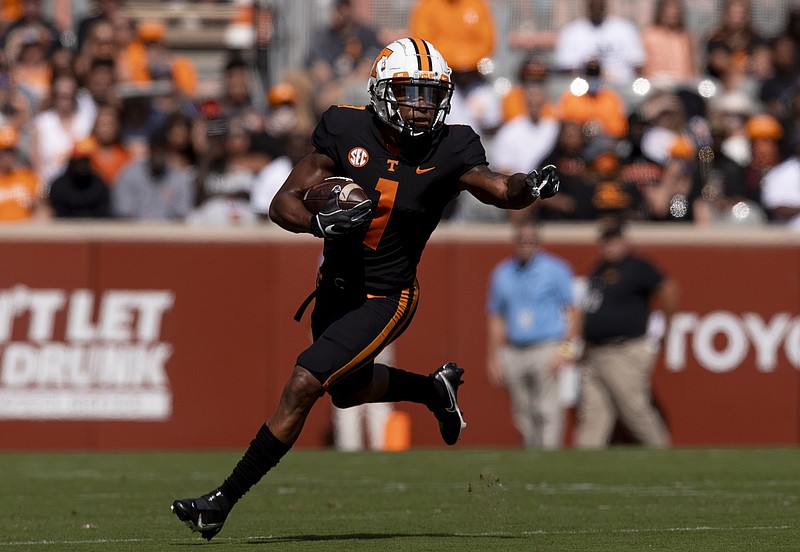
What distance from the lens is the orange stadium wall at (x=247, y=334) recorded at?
48.8 feet

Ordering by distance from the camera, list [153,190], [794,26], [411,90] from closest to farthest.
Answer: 1. [411,90]
2. [153,190]
3. [794,26]

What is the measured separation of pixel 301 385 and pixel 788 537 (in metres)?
2.19

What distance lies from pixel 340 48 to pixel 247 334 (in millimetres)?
3996

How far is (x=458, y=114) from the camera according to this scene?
1599 centimetres

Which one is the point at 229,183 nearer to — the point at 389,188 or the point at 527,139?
the point at 527,139

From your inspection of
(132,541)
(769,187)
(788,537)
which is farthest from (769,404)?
(132,541)

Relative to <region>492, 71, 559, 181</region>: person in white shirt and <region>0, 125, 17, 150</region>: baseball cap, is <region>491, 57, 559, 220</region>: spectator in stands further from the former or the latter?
<region>0, 125, 17, 150</region>: baseball cap

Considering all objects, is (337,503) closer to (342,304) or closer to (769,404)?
(342,304)

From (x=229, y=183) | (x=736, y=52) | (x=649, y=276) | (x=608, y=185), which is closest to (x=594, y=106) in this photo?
(x=608, y=185)

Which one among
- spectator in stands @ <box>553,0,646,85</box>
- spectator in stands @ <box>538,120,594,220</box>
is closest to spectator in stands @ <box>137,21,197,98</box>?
spectator in stands @ <box>553,0,646,85</box>

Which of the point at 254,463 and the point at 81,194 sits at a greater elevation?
the point at 81,194

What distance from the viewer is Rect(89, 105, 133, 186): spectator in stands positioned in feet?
51.5

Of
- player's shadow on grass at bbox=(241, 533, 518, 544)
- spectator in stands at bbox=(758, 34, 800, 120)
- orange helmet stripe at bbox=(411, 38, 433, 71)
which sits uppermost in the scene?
→ spectator in stands at bbox=(758, 34, 800, 120)

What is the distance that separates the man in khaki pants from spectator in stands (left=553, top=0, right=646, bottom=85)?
122 inches
